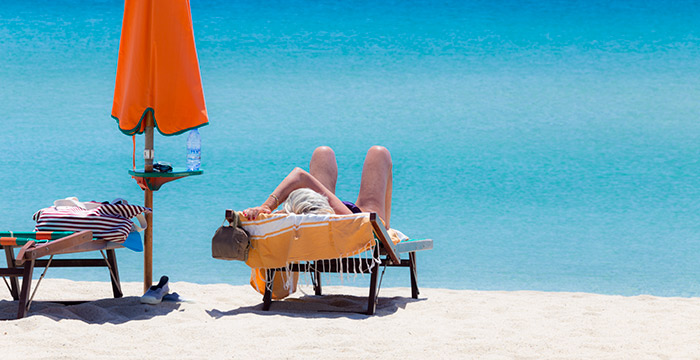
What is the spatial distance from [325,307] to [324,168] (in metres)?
0.85

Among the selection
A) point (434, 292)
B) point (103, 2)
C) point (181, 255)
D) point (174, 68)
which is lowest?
point (181, 255)

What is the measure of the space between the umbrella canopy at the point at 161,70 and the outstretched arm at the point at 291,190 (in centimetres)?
55

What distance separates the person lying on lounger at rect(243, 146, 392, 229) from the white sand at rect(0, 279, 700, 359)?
0.54 meters

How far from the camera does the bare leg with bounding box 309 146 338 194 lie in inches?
171

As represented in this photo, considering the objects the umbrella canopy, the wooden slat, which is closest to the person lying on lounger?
the wooden slat

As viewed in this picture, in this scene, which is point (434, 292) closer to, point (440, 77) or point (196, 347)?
point (196, 347)

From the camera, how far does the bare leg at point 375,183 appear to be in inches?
167

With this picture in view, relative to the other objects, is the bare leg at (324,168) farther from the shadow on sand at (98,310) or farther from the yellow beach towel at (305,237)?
the shadow on sand at (98,310)

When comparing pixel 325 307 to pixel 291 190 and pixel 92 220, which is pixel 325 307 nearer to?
pixel 291 190

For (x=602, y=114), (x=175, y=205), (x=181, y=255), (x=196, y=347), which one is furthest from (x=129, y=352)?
(x=602, y=114)

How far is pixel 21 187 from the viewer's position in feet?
39.7

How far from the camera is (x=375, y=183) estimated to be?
425 cm

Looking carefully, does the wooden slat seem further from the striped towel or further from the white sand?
the striped towel

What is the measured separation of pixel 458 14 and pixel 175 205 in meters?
6.20
